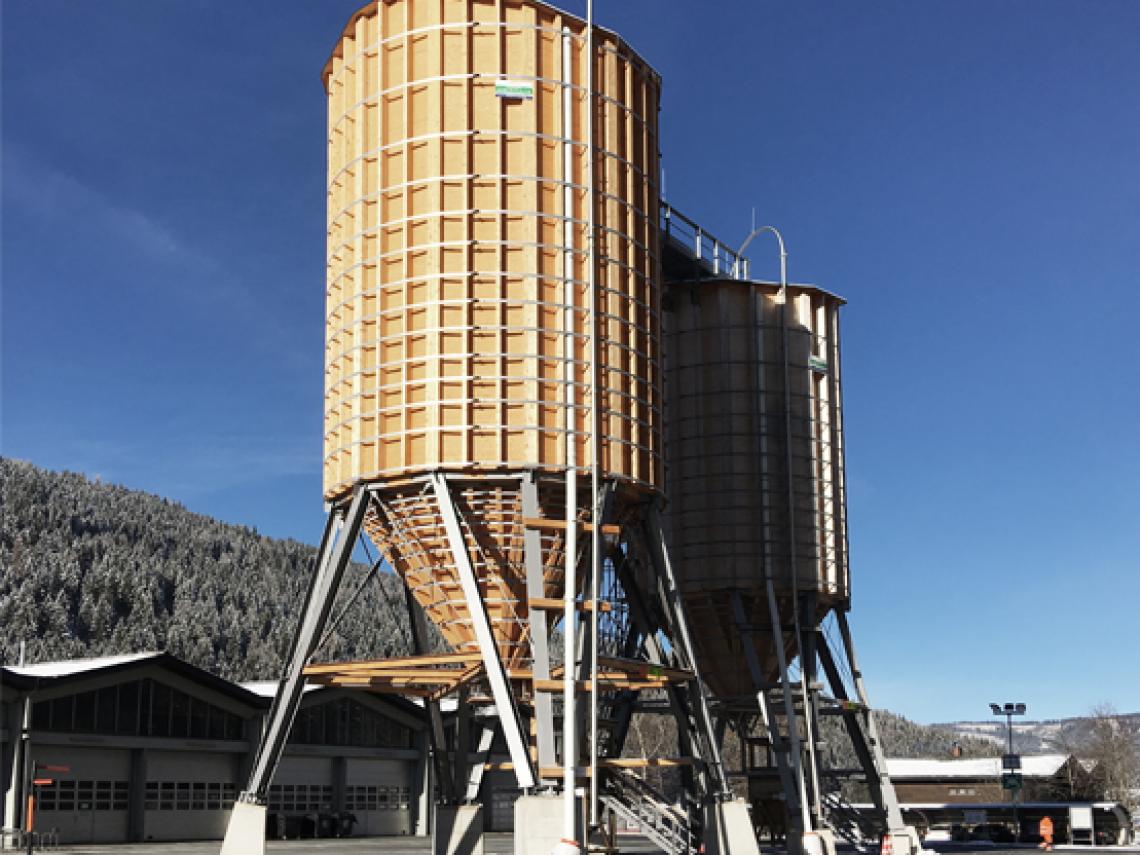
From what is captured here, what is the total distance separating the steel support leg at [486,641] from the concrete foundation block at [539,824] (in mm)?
512

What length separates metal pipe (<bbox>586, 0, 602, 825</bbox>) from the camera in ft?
103

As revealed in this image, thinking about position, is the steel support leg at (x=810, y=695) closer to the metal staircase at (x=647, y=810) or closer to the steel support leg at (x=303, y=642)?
the metal staircase at (x=647, y=810)

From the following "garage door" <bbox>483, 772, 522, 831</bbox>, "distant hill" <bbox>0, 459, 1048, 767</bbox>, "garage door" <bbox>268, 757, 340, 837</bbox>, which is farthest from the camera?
"distant hill" <bbox>0, 459, 1048, 767</bbox>

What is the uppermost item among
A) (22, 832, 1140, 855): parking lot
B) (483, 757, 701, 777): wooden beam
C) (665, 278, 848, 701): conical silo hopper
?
(665, 278, 848, 701): conical silo hopper

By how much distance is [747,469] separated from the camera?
166 ft

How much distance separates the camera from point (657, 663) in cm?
3759

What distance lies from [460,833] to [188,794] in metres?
25.5

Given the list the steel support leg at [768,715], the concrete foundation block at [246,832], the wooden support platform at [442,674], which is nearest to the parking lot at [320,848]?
the steel support leg at [768,715]

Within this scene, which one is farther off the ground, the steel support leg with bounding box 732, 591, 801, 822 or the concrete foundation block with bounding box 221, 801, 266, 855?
the steel support leg with bounding box 732, 591, 801, 822

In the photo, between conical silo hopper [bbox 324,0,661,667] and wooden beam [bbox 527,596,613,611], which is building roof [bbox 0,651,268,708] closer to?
conical silo hopper [bbox 324,0,661,667]

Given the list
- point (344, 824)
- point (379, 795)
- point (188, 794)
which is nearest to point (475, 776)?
point (188, 794)

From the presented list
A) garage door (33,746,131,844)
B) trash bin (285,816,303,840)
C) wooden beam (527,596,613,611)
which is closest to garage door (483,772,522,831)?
trash bin (285,816,303,840)

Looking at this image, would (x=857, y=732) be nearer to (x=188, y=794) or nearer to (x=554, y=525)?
(x=554, y=525)

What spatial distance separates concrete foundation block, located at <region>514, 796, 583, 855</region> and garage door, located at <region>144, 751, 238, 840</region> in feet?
99.8
